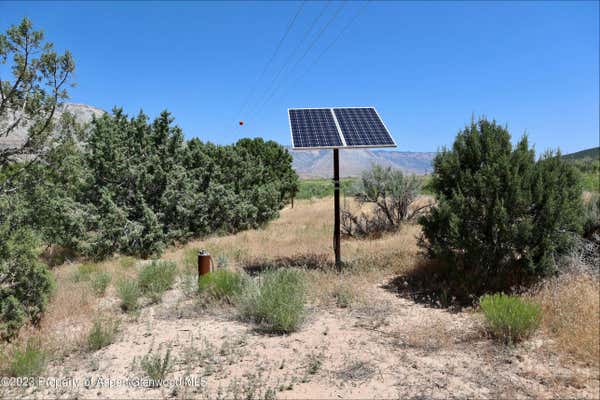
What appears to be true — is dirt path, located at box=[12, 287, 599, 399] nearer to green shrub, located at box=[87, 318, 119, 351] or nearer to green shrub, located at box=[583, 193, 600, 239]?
green shrub, located at box=[87, 318, 119, 351]

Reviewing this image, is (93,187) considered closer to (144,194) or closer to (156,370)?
(144,194)

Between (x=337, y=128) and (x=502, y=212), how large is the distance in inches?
166

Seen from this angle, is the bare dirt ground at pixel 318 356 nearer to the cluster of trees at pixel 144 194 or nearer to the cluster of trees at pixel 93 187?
the cluster of trees at pixel 93 187

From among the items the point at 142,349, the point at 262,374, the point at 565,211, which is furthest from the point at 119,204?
the point at 565,211

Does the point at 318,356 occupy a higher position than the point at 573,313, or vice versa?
the point at 573,313

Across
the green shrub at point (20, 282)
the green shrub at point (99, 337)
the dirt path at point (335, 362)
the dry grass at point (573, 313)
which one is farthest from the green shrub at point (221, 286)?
the dry grass at point (573, 313)

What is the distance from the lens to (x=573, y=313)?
5.18 metres

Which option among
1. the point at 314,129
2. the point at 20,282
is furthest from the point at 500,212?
the point at 20,282

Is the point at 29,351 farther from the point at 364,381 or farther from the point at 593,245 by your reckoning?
the point at 593,245

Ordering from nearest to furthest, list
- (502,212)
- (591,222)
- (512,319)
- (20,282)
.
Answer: (512,319)
(20,282)
(502,212)
(591,222)

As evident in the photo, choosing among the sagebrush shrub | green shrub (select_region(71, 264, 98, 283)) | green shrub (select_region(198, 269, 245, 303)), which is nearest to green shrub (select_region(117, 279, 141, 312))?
green shrub (select_region(198, 269, 245, 303))

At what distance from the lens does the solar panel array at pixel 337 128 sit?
27.9 ft

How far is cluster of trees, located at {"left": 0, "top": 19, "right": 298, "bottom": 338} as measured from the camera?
5859 millimetres

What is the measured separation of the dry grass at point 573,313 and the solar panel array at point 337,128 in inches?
156
